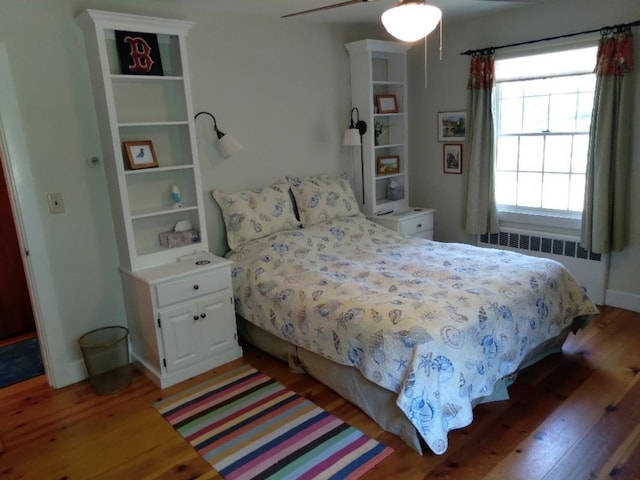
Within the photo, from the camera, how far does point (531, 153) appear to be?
13.3 ft

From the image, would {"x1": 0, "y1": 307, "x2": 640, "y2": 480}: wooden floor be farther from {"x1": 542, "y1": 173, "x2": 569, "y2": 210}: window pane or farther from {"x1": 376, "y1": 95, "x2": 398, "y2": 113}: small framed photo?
{"x1": 376, "y1": 95, "x2": 398, "y2": 113}: small framed photo

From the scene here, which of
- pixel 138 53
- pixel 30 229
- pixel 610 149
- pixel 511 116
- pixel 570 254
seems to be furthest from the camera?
pixel 511 116

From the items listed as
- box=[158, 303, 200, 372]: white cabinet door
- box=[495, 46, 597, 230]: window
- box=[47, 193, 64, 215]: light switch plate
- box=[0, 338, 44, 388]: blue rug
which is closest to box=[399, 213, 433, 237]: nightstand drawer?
box=[495, 46, 597, 230]: window

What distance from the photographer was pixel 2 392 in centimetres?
297

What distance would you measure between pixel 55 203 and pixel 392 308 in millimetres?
2079

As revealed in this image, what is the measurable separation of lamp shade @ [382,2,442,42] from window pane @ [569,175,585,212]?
2531mm

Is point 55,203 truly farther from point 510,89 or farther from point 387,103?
point 510,89

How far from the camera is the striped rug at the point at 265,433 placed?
2.17 m

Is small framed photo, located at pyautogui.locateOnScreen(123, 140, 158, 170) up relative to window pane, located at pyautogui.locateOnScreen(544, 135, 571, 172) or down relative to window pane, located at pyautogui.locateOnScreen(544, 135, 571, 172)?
up

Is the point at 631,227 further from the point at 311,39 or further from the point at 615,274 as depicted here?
the point at 311,39

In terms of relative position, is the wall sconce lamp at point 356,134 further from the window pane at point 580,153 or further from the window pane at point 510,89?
the window pane at point 580,153

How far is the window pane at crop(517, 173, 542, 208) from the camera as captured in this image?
4.08 meters

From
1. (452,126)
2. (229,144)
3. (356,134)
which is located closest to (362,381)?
(229,144)

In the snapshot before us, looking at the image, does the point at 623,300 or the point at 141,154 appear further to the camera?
the point at 623,300
